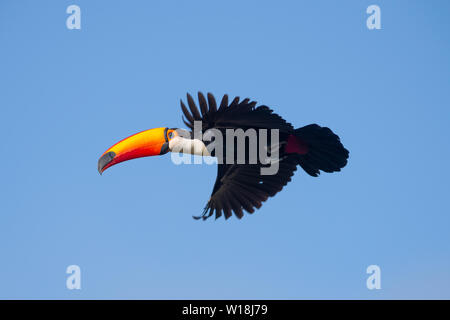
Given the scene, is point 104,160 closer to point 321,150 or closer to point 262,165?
point 262,165

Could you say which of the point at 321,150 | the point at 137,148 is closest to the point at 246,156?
the point at 321,150

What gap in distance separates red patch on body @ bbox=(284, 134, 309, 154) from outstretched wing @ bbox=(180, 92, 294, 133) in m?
0.50

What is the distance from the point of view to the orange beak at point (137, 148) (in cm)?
1065

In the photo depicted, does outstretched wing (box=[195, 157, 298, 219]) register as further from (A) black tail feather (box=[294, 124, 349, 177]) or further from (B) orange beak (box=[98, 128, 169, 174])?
(B) orange beak (box=[98, 128, 169, 174])

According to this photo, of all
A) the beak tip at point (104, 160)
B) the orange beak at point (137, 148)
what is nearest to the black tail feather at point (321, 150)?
the orange beak at point (137, 148)

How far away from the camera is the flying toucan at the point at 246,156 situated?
10594 millimetres

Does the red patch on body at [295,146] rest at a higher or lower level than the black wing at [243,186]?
higher

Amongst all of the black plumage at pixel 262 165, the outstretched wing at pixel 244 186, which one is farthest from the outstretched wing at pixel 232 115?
the outstretched wing at pixel 244 186

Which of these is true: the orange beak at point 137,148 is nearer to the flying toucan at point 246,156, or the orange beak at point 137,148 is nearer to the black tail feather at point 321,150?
the flying toucan at point 246,156

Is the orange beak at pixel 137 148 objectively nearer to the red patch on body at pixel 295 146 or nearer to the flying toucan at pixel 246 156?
the flying toucan at pixel 246 156

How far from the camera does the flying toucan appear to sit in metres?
10.6

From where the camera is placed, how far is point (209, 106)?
32.1 ft

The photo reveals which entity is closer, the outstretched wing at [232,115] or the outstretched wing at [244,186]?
the outstretched wing at [232,115]
